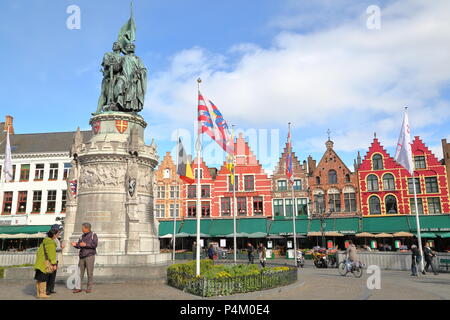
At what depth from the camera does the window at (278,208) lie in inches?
1738

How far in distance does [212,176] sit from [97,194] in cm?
3340

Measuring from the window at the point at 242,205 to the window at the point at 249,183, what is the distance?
1.46 m

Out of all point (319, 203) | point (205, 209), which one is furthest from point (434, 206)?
point (205, 209)

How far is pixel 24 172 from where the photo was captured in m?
46.7

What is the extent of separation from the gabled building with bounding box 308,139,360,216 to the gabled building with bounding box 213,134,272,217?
227 inches

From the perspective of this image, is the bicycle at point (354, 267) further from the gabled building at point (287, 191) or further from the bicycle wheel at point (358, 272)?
the gabled building at point (287, 191)

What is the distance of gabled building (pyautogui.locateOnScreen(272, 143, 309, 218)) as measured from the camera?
145 feet

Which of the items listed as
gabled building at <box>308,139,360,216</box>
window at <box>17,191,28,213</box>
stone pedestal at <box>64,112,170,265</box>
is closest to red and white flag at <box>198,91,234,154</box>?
stone pedestal at <box>64,112,170,265</box>

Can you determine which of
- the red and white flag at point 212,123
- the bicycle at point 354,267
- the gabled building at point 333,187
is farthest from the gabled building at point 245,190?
the red and white flag at point 212,123

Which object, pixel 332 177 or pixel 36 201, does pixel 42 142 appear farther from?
pixel 332 177

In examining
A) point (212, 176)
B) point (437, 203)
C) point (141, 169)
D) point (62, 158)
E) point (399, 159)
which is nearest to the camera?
point (141, 169)

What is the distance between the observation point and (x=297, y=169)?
149 feet
